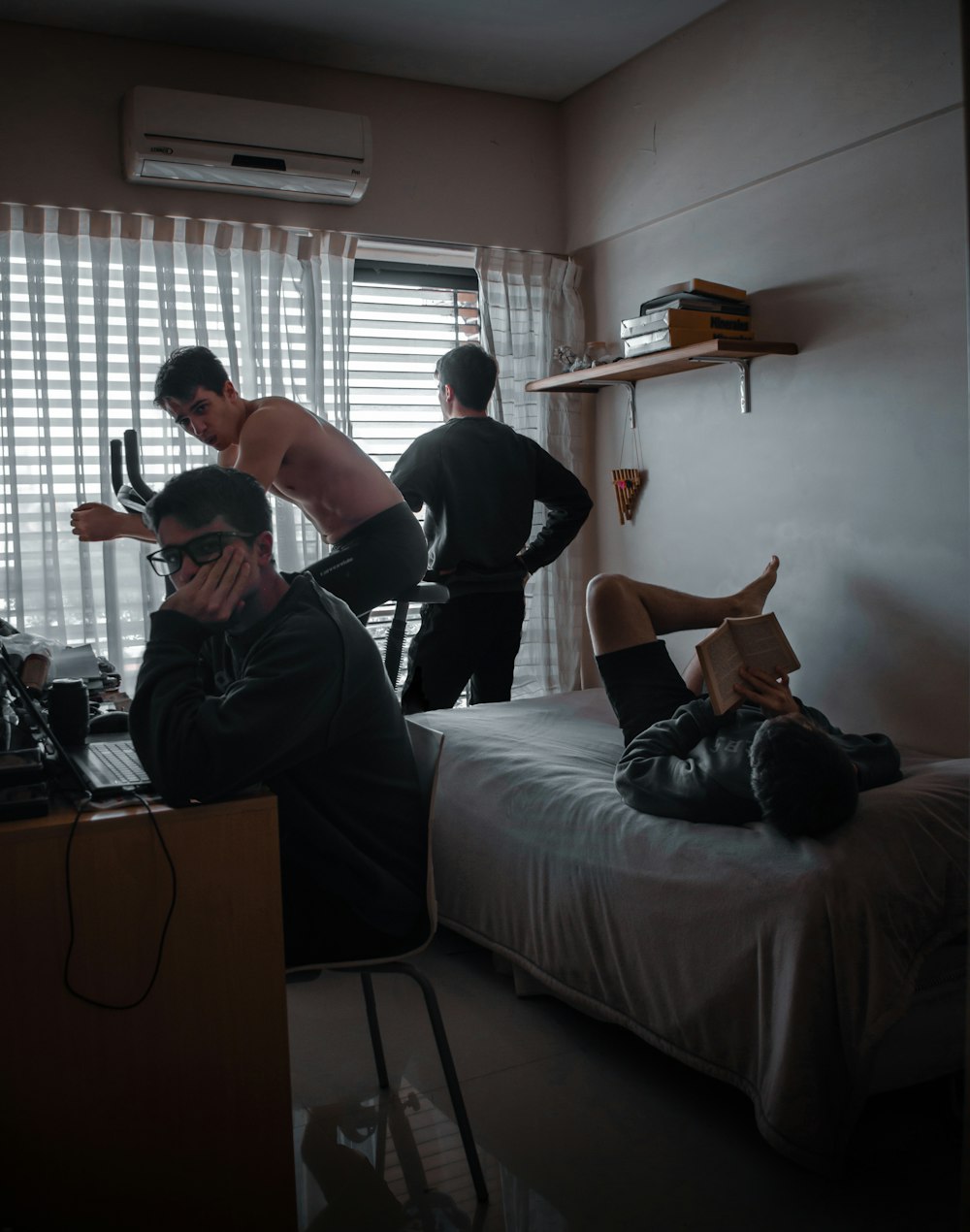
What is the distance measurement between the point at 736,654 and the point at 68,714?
1345mm

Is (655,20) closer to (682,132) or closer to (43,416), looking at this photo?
(682,132)

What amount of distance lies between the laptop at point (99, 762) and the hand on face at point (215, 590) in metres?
0.23

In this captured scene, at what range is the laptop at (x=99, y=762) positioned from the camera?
1490 mm

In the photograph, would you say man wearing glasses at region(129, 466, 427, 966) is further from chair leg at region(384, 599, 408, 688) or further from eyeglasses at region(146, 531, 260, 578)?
chair leg at region(384, 599, 408, 688)

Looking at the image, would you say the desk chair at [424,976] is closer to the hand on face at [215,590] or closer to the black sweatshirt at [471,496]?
the hand on face at [215,590]

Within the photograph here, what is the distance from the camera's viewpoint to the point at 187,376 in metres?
2.69

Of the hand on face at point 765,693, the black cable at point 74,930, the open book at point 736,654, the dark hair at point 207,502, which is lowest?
the black cable at point 74,930

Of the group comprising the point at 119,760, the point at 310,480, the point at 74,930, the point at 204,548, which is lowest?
the point at 74,930

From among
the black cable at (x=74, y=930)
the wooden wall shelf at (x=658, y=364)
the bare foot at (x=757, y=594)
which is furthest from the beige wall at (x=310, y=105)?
the black cable at (x=74, y=930)

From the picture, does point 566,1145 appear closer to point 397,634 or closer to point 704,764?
point 704,764

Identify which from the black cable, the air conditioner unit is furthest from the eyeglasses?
the air conditioner unit

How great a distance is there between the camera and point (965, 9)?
938 mm

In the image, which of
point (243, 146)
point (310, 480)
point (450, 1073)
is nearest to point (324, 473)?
point (310, 480)

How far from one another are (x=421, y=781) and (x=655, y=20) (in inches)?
119
